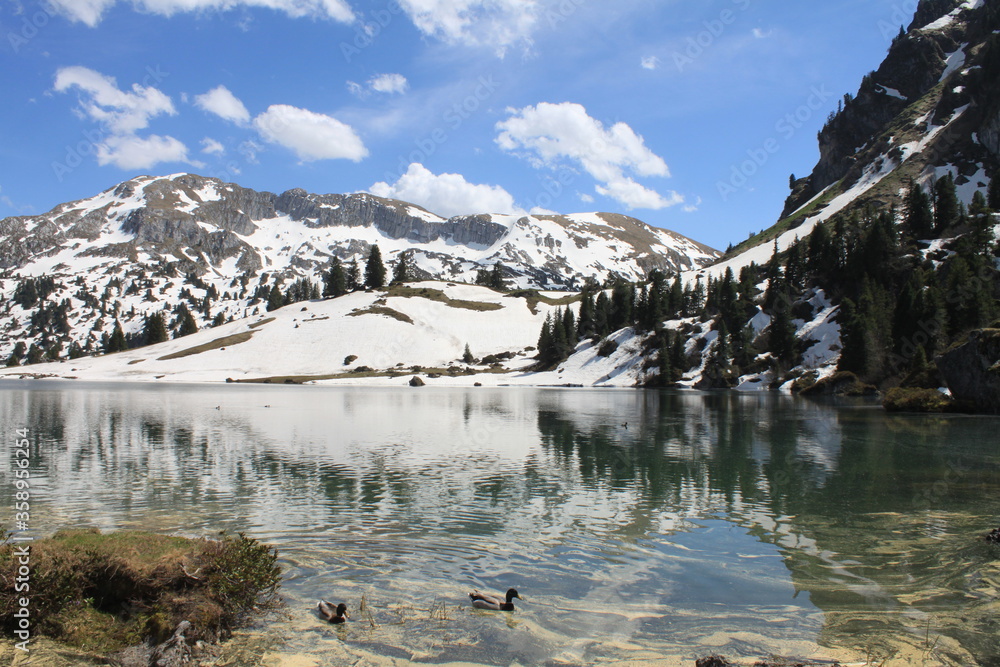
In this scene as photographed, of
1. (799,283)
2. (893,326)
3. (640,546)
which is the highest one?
(799,283)

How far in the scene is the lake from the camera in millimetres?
10195

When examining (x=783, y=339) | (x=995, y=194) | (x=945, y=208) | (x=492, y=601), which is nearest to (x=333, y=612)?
(x=492, y=601)

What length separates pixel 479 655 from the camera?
31.2ft

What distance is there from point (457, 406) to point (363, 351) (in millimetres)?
95937

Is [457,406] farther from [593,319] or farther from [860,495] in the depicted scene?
[593,319]

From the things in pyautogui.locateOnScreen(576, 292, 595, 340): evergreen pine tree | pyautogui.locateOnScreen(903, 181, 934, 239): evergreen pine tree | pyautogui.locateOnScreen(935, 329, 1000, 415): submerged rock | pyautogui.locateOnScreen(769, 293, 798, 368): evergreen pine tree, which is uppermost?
pyautogui.locateOnScreen(903, 181, 934, 239): evergreen pine tree

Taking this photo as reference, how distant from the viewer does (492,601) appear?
1154 cm

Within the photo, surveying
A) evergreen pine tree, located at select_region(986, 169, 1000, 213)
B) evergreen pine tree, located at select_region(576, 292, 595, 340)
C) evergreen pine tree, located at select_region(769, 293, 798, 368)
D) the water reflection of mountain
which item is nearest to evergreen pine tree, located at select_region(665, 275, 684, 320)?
evergreen pine tree, located at select_region(576, 292, 595, 340)

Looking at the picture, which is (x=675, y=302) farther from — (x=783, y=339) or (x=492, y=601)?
(x=492, y=601)

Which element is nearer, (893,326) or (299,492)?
(299,492)

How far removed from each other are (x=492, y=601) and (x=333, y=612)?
3.01 metres

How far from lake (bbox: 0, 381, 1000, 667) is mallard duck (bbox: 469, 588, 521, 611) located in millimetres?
230

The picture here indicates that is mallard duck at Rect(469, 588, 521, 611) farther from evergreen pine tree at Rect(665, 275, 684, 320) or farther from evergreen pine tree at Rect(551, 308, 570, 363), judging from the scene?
evergreen pine tree at Rect(665, 275, 684, 320)

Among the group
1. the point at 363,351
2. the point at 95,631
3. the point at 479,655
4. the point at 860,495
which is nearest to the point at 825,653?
the point at 479,655
